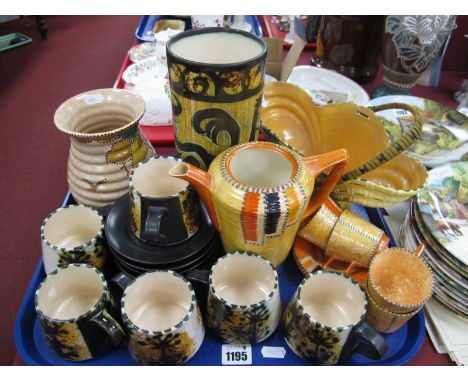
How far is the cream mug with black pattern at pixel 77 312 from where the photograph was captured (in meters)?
0.44

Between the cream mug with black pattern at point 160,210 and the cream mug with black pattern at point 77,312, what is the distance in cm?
9

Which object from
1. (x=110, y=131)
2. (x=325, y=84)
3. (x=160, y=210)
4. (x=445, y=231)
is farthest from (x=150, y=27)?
(x=445, y=231)

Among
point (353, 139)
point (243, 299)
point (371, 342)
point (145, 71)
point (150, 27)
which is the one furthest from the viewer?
point (150, 27)

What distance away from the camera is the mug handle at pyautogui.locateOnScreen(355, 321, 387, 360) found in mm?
432

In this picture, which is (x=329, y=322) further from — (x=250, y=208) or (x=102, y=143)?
(x=102, y=143)

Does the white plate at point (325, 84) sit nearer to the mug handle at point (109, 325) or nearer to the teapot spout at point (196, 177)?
the teapot spout at point (196, 177)

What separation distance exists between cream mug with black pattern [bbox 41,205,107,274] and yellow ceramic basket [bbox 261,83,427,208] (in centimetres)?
29

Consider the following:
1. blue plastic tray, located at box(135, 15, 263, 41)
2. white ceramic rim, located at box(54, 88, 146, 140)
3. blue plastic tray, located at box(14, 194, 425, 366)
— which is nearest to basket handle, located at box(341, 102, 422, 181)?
blue plastic tray, located at box(14, 194, 425, 366)

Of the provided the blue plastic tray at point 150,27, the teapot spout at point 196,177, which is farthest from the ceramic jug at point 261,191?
the blue plastic tray at point 150,27

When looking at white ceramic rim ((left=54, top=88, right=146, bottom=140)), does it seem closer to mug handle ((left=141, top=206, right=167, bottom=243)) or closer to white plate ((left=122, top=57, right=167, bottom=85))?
mug handle ((left=141, top=206, right=167, bottom=243))

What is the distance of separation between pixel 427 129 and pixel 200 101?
0.58m

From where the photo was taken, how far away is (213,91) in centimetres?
47

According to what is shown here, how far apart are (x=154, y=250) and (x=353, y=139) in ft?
1.22

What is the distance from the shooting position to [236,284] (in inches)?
21.7
